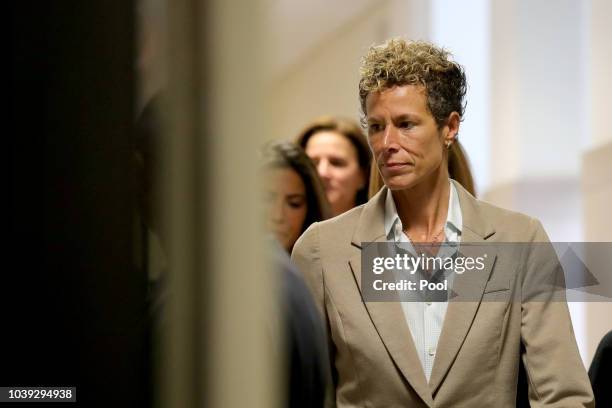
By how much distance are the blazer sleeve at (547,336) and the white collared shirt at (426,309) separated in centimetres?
9

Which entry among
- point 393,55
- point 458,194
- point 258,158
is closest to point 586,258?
point 458,194

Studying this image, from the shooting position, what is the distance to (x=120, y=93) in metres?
0.47

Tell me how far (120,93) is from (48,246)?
0.09 metres

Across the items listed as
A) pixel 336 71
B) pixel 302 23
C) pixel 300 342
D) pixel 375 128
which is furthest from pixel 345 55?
pixel 300 342

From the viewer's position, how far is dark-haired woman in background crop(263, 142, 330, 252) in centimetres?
72

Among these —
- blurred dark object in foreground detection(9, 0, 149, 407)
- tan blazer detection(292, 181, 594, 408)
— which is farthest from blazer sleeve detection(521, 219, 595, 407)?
blurred dark object in foreground detection(9, 0, 149, 407)

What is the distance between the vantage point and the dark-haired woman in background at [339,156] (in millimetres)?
1202

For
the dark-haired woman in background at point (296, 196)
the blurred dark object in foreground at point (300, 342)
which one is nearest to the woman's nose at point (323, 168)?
the dark-haired woman in background at point (296, 196)

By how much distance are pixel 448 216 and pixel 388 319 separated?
0.46 ft

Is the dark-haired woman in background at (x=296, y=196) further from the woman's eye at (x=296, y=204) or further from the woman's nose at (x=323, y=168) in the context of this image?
the woman's nose at (x=323, y=168)

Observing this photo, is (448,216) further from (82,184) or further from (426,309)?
(82,184)

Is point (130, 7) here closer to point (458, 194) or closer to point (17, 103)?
point (17, 103)

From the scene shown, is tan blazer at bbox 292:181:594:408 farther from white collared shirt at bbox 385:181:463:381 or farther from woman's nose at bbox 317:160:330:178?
woman's nose at bbox 317:160:330:178

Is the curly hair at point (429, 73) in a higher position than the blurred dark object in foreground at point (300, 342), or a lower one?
higher
